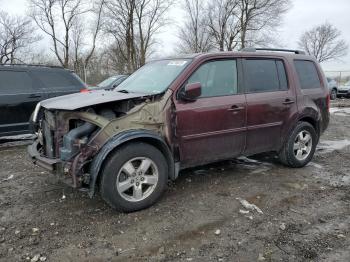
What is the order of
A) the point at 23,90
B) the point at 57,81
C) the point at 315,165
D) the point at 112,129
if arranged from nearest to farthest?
the point at 112,129 → the point at 315,165 → the point at 23,90 → the point at 57,81

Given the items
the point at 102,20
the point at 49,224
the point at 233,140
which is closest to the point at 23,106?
the point at 49,224

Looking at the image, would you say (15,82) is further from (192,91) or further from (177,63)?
(192,91)

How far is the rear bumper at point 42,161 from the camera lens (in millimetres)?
3906

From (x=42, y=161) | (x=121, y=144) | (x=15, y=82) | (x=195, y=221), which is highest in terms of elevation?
(x=15, y=82)

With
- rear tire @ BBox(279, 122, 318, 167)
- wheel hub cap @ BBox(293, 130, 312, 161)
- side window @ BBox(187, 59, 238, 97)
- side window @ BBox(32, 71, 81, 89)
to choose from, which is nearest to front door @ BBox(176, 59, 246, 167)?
side window @ BBox(187, 59, 238, 97)

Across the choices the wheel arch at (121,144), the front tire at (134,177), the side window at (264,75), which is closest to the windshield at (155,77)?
the wheel arch at (121,144)

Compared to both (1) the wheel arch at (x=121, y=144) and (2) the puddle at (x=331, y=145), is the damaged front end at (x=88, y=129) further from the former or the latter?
(2) the puddle at (x=331, y=145)

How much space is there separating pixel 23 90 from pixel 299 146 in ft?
18.8

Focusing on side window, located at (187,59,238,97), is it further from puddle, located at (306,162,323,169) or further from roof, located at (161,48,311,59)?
puddle, located at (306,162,323,169)

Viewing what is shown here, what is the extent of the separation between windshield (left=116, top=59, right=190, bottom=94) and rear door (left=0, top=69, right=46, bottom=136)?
3.25 meters

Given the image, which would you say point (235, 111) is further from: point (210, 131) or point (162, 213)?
point (162, 213)

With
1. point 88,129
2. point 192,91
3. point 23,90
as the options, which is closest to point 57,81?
point 23,90

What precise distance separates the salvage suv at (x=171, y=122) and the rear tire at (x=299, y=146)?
0.06 ft

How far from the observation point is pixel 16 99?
739 cm
